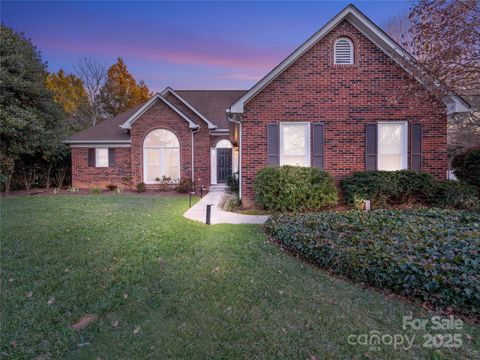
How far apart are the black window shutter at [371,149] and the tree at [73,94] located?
110 feet

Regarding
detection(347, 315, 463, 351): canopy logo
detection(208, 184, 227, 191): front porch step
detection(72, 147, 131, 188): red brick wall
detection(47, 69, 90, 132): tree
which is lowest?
detection(347, 315, 463, 351): canopy logo

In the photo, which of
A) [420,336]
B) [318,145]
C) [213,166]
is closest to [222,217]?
[318,145]

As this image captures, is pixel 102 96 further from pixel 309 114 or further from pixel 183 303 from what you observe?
pixel 183 303

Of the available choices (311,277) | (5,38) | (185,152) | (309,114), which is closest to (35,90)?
(5,38)

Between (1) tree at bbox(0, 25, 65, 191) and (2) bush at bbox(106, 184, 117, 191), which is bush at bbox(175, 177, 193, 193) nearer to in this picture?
(2) bush at bbox(106, 184, 117, 191)

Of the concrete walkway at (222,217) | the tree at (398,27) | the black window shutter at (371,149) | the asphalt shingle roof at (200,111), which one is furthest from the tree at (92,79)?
the black window shutter at (371,149)

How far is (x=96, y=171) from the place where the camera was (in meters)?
16.3

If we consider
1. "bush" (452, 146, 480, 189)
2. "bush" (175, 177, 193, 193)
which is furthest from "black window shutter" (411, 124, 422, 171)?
"bush" (175, 177, 193, 193)

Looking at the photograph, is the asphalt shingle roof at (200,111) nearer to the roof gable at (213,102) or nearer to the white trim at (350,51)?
the roof gable at (213,102)

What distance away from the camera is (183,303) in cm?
321

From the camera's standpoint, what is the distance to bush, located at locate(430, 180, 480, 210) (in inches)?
326

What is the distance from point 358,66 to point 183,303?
9415mm

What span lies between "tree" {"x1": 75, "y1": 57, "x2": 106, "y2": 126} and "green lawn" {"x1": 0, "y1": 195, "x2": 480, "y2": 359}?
3320cm

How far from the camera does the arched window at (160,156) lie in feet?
50.9
